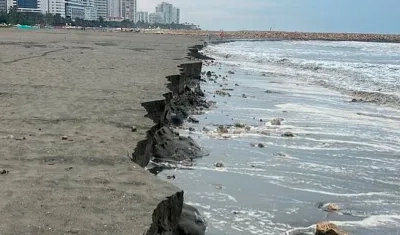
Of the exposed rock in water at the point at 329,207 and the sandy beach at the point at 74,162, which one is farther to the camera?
the exposed rock in water at the point at 329,207

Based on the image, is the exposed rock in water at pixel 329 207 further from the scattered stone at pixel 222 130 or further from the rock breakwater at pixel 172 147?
the scattered stone at pixel 222 130

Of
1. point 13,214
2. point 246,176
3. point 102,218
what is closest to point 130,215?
point 102,218

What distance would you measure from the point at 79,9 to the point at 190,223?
185 metres

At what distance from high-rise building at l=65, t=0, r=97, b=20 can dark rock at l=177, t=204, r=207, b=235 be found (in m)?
174

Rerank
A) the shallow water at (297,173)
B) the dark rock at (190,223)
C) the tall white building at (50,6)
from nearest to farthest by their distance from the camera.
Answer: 1. the dark rock at (190,223)
2. the shallow water at (297,173)
3. the tall white building at (50,6)

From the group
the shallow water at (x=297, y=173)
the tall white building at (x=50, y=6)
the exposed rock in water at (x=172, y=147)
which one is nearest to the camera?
the shallow water at (x=297, y=173)

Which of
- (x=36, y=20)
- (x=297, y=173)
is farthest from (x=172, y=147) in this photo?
(x=36, y=20)

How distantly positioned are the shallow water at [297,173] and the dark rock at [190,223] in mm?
158

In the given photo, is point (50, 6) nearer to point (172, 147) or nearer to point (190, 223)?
point (172, 147)

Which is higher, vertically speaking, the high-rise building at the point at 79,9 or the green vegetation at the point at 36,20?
the high-rise building at the point at 79,9

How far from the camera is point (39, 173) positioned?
4.49 m

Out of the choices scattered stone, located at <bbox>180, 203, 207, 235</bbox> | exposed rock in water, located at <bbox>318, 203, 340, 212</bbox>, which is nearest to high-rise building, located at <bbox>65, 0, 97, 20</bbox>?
exposed rock in water, located at <bbox>318, 203, 340, 212</bbox>

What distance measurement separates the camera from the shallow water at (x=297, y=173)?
17.9 ft

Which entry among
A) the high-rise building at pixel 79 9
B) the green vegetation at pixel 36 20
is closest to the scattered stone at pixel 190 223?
the green vegetation at pixel 36 20
